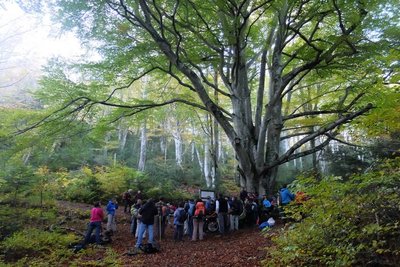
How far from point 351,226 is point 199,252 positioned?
516 centimetres

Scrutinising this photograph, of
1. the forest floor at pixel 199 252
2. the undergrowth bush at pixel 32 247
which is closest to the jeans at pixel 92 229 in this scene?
the forest floor at pixel 199 252

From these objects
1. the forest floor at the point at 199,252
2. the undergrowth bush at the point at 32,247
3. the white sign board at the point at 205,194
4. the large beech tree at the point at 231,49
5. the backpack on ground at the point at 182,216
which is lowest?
the forest floor at the point at 199,252

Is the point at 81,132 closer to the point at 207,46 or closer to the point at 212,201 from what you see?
the point at 207,46

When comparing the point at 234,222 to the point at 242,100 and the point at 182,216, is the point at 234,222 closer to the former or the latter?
the point at 182,216

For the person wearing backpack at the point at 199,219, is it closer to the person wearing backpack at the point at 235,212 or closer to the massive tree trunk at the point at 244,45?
the person wearing backpack at the point at 235,212

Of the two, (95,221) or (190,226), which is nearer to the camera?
(95,221)

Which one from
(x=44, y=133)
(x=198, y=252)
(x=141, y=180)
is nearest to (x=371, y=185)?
(x=198, y=252)

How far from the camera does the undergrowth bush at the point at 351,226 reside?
3664 millimetres

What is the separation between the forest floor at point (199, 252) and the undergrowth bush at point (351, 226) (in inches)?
60.0

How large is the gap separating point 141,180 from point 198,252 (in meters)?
11.2

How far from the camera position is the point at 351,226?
13.6 feet

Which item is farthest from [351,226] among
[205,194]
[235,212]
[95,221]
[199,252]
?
[205,194]

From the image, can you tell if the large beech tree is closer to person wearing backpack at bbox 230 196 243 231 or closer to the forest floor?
person wearing backpack at bbox 230 196 243 231

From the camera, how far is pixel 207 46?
410 inches
